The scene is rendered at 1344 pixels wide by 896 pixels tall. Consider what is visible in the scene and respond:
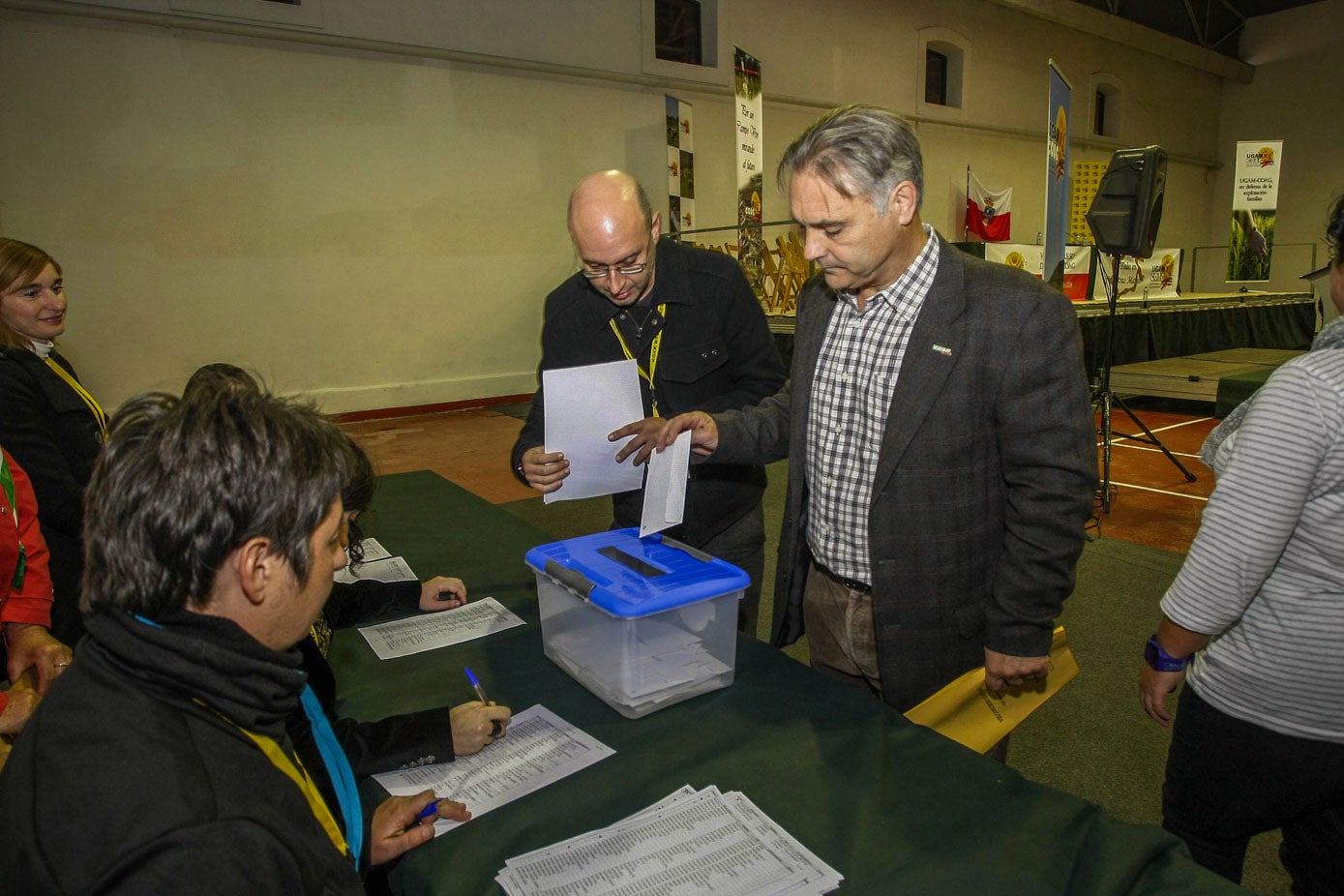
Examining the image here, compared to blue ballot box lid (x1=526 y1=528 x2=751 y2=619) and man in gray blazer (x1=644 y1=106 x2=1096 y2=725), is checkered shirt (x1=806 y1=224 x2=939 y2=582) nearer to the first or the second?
man in gray blazer (x1=644 y1=106 x2=1096 y2=725)

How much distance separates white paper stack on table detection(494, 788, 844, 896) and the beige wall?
6.51m

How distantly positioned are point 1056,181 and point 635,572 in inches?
184

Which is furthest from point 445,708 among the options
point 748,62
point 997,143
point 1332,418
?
point 997,143

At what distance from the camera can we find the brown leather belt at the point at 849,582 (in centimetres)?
150

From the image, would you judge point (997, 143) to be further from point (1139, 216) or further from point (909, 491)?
point (909, 491)

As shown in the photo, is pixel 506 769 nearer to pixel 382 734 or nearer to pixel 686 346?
pixel 382 734

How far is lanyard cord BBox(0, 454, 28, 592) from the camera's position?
163 centimetres

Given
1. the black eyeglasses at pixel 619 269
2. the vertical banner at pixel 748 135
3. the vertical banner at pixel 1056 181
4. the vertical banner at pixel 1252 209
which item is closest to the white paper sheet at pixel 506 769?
the black eyeglasses at pixel 619 269

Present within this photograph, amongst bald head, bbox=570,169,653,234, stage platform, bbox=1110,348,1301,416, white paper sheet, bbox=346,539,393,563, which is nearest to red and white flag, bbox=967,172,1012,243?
stage platform, bbox=1110,348,1301,416

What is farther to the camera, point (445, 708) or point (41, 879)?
point (445, 708)

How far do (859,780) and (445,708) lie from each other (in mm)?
623

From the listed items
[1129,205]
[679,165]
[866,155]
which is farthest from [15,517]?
[679,165]

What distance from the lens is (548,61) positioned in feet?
25.4

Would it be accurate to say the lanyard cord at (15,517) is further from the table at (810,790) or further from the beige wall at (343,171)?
the beige wall at (343,171)
